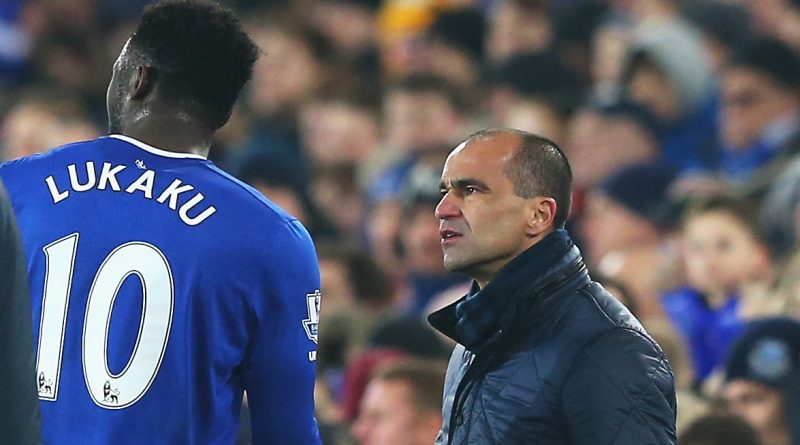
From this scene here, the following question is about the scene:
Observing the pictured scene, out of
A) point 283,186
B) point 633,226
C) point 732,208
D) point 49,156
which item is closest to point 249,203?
point 49,156

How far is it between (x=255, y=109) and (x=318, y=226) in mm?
2637

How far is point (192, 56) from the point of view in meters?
3.81

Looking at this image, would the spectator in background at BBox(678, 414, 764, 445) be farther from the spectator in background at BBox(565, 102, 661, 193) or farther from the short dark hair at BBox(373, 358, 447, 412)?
the spectator in background at BBox(565, 102, 661, 193)

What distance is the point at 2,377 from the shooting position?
2662 millimetres

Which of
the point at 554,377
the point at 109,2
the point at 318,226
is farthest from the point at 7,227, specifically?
the point at 109,2

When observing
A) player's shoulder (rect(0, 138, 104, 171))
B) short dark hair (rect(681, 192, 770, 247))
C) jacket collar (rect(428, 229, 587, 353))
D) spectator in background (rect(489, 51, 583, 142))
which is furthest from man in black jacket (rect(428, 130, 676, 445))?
spectator in background (rect(489, 51, 583, 142))

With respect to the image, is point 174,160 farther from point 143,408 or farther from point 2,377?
point 2,377

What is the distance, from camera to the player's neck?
3.81 meters

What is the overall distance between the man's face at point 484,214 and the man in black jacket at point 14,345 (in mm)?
1397

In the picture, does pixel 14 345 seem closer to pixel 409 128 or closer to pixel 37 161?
pixel 37 161

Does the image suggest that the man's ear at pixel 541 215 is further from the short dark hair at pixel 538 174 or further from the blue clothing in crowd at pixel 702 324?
the blue clothing in crowd at pixel 702 324

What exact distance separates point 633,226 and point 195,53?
174 inches

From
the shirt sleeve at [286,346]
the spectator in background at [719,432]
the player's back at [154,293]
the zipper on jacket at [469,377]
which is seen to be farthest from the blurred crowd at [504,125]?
the player's back at [154,293]

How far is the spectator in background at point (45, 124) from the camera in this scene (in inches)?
377
